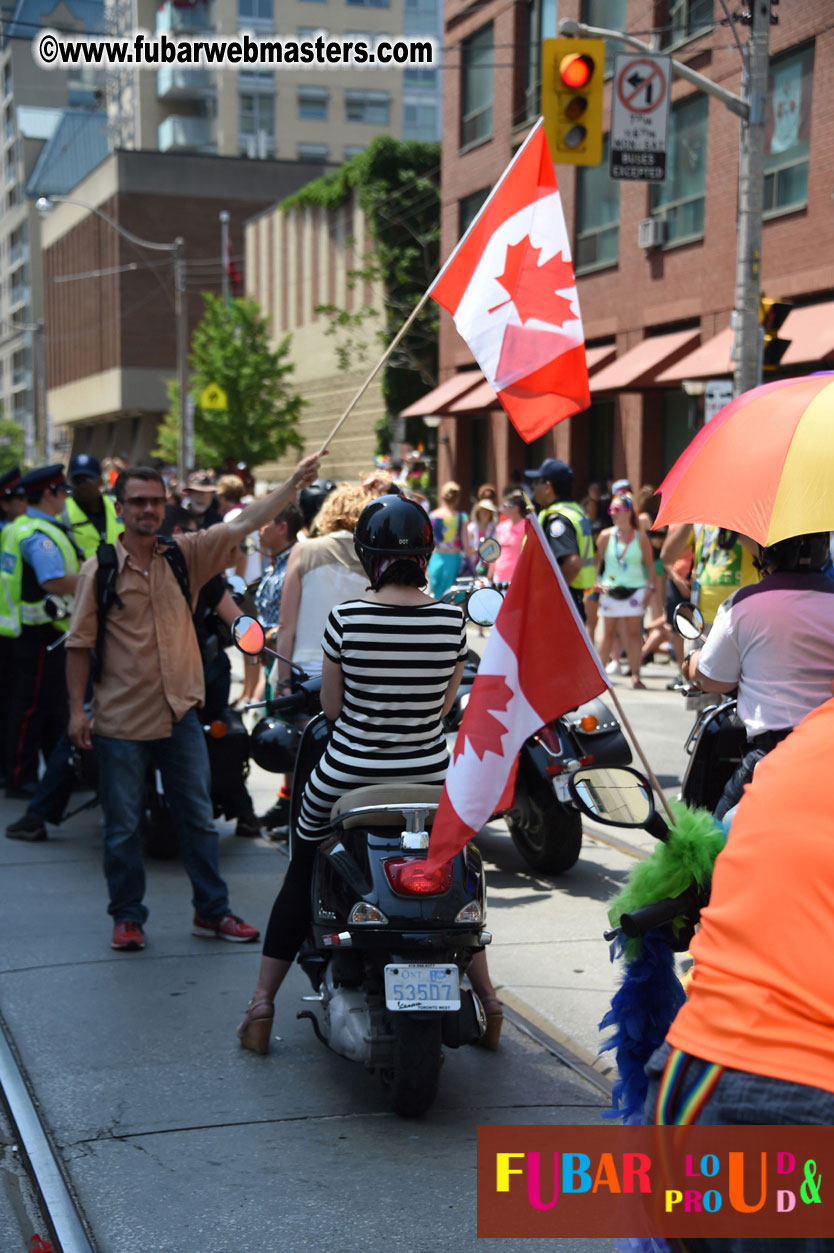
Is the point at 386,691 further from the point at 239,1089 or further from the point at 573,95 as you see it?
the point at 573,95

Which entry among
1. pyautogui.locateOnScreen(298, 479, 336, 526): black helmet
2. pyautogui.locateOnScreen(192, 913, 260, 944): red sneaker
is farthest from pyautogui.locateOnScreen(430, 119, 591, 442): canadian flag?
pyautogui.locateOnScreen(298, 479, 336, 526): black helmet

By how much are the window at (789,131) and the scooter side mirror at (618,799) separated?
2000 cm

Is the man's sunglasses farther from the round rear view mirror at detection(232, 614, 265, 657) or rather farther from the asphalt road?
the asphalt road

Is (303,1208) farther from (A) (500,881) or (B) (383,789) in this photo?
(A) (500,881)

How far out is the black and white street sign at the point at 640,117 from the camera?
1641 centimetres

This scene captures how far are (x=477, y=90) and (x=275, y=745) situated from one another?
98.8ft

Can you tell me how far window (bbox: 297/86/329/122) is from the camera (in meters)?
76.6

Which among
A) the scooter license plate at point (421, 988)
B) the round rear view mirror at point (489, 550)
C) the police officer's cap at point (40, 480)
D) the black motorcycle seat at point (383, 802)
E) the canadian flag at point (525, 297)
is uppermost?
the canadian flag at point (525, 297)

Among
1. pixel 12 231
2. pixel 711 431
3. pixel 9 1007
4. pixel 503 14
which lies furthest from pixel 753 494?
pixel 12 231

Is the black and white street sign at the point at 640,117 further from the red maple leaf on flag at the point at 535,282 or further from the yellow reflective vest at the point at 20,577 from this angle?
the red maple leaf on flag at the point at 535,282

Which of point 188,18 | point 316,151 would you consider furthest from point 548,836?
point 316,151

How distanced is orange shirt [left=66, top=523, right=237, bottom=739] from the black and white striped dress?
4.50 ft

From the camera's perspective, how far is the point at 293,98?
76.5 m

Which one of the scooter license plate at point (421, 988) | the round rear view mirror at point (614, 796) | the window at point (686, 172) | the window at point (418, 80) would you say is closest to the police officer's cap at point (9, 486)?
the scooter license plate at point (421, 988)
